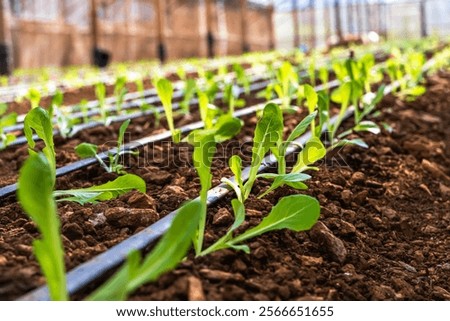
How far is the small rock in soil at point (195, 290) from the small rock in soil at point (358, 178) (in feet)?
3.87

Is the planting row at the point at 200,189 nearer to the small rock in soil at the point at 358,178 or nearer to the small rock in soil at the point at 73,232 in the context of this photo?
the small rock in soil at the point at 73,232

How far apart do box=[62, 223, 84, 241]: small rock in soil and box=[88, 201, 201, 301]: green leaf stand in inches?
17.7

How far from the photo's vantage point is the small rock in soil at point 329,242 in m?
1.56

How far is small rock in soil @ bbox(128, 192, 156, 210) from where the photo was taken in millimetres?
1720

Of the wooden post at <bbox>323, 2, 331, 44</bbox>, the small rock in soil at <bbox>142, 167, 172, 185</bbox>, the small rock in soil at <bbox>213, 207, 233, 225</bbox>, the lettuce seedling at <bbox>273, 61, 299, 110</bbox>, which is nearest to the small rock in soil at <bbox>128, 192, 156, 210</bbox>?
the small rock in soil at <bbox>213, 207, 233, 225</bbox>

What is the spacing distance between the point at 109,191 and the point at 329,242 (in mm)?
636

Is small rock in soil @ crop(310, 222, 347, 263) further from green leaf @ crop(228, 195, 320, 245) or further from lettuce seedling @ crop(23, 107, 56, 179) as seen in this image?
lettuce seedling @ crop(23, 107, 56, 179)

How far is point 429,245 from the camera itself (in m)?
1.90

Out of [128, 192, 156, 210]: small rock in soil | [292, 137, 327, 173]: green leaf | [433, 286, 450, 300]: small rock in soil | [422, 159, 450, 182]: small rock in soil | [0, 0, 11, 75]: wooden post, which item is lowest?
[433, 286, 450, 300]: small rock in soil
